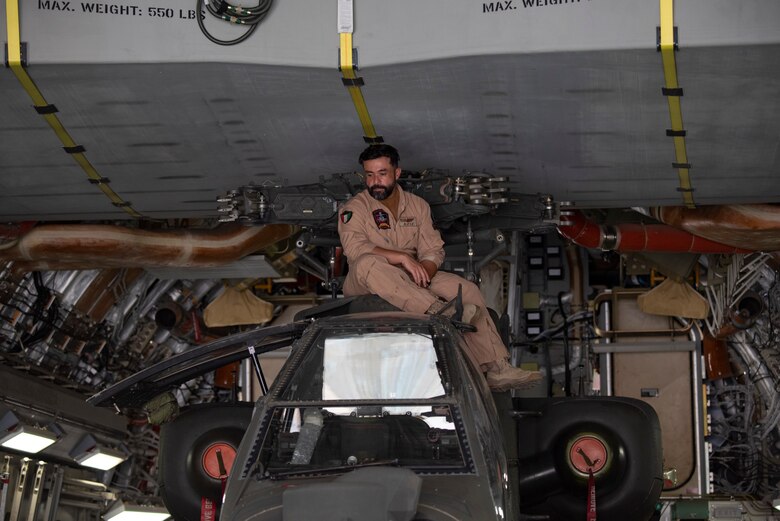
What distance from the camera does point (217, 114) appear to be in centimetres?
923

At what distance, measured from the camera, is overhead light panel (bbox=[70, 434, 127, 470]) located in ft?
41.6

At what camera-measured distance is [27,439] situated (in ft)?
37.6

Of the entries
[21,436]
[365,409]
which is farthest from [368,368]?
[21,436]

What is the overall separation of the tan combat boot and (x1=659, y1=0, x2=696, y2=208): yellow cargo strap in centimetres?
207

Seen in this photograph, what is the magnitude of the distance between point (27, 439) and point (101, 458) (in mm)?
1490

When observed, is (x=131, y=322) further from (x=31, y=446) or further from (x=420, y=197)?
(x=420, y=197)

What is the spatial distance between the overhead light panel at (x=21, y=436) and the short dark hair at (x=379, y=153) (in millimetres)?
4330

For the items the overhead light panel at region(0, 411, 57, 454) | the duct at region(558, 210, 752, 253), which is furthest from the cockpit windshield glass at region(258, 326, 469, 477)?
the overhead light panel at region(0, 411, 57, 454)

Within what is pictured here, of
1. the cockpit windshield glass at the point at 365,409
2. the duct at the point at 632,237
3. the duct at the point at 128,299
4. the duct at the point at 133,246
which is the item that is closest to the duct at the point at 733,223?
the duct at the point at 632,237

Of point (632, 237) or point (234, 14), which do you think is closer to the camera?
point (234, 14)

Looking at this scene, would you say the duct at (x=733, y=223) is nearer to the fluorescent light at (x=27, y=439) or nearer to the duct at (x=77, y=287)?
the duct at (x=77, y=287)

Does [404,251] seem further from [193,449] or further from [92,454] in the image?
[92,454]

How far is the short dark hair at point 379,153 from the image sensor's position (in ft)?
29.3

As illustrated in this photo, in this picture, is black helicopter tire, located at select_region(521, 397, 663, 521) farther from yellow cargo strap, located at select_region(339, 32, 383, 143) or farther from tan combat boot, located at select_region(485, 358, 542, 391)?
yellow cargo strap, located at select_region(339, 32, 383, 143)
